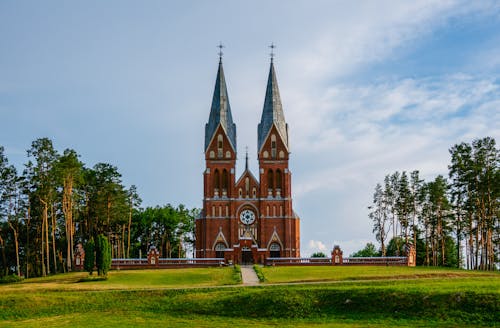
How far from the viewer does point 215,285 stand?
42406mm

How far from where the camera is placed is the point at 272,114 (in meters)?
75.4

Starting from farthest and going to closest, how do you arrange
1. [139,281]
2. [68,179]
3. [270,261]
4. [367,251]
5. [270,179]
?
[367,251] < [270,179] < [270,261] < [68,179] < [139,281]

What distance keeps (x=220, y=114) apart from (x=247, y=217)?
12507 millimetres

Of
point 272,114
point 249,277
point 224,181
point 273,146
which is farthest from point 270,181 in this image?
point 249,277

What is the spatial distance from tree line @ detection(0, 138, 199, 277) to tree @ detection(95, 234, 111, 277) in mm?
10234

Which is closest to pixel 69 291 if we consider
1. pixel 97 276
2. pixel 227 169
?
pixel 97 276

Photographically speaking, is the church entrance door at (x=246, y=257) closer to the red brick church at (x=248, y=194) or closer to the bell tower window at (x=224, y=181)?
the red brick church at (x=248, y=194)

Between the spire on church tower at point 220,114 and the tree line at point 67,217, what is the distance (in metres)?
12.0

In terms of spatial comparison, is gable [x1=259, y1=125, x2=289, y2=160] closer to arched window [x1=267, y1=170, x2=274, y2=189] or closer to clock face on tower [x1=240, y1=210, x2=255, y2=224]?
arched window [x1=267, y1=170, x2=274, y2=189]

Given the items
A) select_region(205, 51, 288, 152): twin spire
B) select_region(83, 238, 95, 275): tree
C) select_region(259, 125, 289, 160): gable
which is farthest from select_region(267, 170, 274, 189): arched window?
select_region(83, 238, 95, 275): tree

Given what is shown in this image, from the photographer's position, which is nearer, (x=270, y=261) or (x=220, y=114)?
(x=270, y=261)

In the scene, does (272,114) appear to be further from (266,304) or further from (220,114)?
(266,304)

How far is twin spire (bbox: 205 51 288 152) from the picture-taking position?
2948 inches

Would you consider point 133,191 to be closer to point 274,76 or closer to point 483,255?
point 274,76
